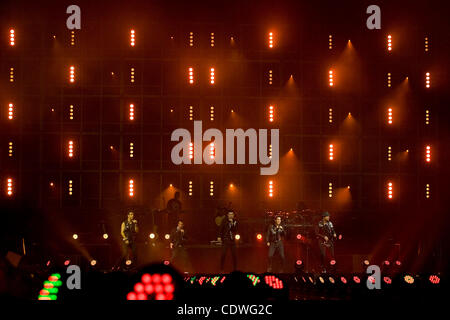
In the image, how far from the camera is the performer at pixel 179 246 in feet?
43.0

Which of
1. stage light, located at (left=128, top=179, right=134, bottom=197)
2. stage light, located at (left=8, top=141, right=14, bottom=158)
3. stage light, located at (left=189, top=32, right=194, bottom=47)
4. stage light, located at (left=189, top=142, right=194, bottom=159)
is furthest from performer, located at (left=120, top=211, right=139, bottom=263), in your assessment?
stage light, located at (left=189, top=32, right=194, bottom=47)

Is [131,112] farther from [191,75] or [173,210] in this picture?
→ [173,210]

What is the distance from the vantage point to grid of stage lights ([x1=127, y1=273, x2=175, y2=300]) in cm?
267

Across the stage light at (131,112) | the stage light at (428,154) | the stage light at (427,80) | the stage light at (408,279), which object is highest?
the stage light at (427,80)

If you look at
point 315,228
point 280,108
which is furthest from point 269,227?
point 280,108

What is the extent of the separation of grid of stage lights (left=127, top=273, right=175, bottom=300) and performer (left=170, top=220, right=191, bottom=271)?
34.3 ft

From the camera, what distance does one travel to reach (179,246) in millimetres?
13133

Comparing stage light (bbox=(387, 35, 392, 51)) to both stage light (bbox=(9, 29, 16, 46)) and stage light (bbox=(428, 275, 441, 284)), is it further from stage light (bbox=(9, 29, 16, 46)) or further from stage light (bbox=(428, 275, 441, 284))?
stage light (bbox=(9, 29, 16, 46))

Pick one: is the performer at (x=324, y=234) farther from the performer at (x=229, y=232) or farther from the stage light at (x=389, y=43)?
the stage light at (x=389, y=43)

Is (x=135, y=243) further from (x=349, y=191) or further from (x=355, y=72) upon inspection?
(x=355, y=72)

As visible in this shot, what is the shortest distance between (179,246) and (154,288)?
10.6 m

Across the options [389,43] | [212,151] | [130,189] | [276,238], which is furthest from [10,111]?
[389,43]

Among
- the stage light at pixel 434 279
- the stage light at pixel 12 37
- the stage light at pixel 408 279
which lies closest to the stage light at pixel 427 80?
the stage light at pixel 434 279

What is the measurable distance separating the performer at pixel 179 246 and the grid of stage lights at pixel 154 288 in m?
10.5
